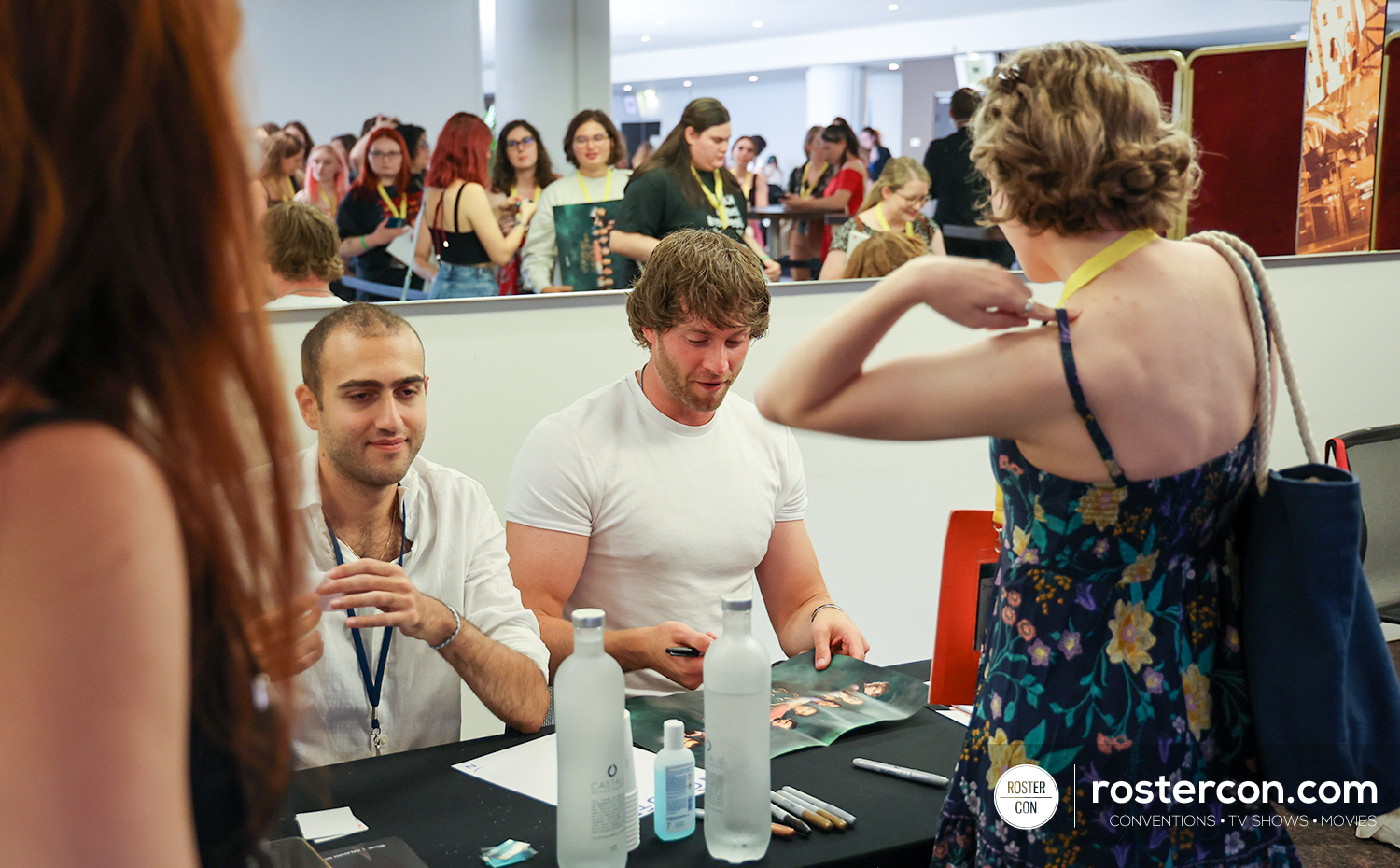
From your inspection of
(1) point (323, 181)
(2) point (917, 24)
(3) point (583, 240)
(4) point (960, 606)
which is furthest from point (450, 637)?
(2) point (917, 24)

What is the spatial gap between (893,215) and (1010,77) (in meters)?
3.09

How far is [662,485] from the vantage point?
6.79 feet

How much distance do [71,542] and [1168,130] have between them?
3.39 ft

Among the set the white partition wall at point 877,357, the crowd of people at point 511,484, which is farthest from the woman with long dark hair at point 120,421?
the white partition wall at point 877,357

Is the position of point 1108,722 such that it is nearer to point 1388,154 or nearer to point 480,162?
point 480,162

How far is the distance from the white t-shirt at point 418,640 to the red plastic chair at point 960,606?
0.63 meters

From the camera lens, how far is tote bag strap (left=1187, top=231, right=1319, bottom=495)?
1052mm

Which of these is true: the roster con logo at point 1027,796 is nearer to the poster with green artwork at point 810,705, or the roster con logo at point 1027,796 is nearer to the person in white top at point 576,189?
the poster with green artwork at point 810,705

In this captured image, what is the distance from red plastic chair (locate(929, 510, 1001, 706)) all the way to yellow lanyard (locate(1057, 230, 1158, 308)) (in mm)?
545

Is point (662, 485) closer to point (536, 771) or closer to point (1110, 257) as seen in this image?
point (536, 771)

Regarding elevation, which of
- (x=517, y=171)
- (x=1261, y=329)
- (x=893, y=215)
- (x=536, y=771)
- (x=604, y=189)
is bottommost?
(x=536, y=771)

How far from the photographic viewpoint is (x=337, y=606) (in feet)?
4.54

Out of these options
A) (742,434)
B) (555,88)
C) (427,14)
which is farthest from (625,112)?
(742,434)

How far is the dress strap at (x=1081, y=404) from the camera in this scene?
1.00 m
